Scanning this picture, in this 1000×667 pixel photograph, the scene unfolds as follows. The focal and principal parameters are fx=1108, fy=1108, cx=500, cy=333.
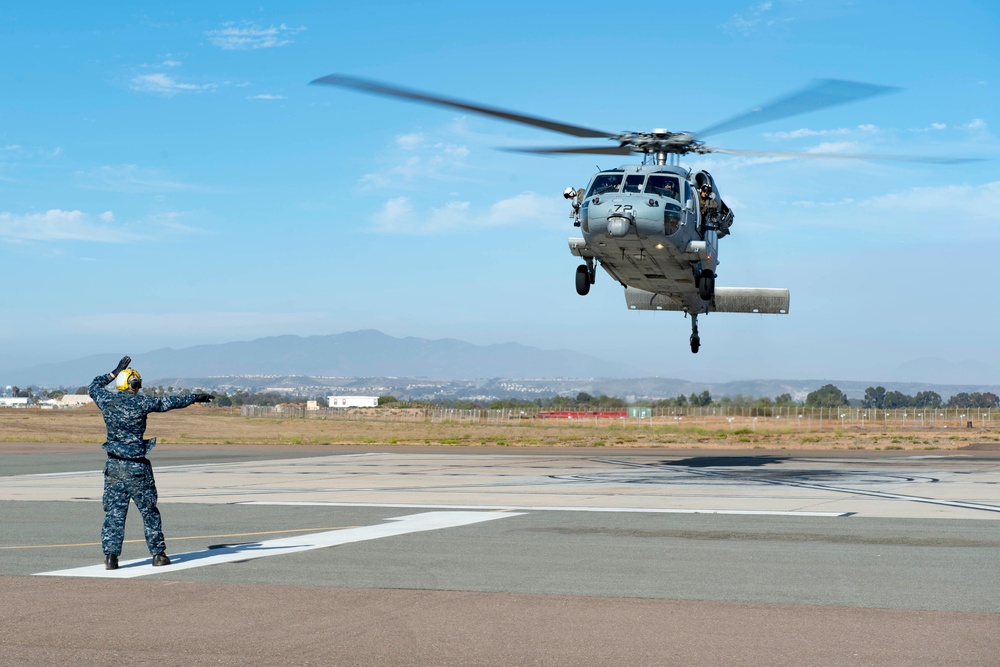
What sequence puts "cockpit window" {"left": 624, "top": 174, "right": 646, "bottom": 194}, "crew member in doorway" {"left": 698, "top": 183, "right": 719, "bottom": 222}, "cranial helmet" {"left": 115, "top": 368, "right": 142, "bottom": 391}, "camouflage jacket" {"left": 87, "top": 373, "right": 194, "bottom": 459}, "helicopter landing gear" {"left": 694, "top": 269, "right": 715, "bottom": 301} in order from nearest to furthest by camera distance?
"camouflage jacket" {"left": 87, "top": 373, "right": 194, "bottom": 459} → "cranial helmet" {"left": 115, "top": 368, "right": 142, "bottom": 391} → "cockpit window" {"left": 624, "top": 174, "right": 646, "bottom": 194} → "crew member in doorway" {"left": 698, "top": 183, "right": 719, "bottom": 222} → "helicopter landing gear" {"left": 694, "top": 269, "right": 715, "bottom": 301}

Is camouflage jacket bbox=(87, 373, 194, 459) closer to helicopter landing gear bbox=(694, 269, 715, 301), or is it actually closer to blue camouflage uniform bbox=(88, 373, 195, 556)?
blue camouflage uniform bbox=(88, 373, 195, 556)

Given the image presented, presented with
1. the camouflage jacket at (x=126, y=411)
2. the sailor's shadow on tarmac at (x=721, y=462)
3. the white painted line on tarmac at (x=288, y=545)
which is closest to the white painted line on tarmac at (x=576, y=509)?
the white painted line on tarmac at (x=288, y=545)

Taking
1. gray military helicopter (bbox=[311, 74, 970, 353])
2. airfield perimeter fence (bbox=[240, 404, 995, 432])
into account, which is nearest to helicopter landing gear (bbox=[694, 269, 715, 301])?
gray military helicopter (bbox=[311, 74, 970, 353])

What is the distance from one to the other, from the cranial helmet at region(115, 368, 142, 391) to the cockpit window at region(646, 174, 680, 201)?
17.1 metres

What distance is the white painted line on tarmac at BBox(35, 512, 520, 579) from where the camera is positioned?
12180mm

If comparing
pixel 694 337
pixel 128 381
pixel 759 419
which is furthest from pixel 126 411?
pixel 759 419

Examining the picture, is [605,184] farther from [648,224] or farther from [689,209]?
[689,209]

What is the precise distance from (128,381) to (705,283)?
21.2 m

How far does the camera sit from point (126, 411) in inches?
482

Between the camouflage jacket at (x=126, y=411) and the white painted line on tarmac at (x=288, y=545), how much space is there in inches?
51.4

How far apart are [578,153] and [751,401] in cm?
5118

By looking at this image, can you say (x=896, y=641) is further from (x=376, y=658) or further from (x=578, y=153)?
(x=578, y=153)

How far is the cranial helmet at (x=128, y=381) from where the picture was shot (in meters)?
12.4

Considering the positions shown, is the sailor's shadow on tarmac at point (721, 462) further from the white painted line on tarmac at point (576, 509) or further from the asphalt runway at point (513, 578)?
the white painted line on tarmac at point (576, 509)
